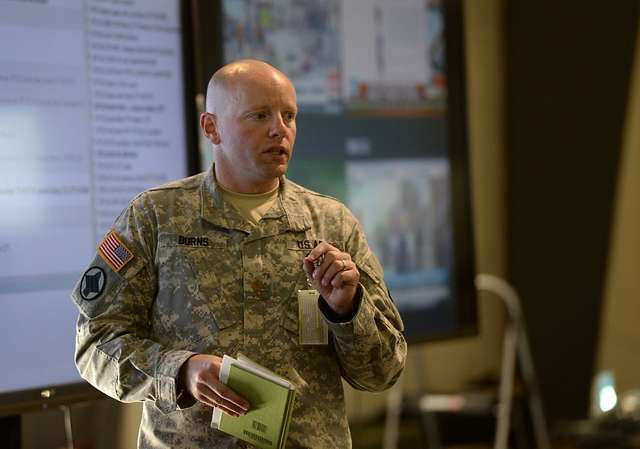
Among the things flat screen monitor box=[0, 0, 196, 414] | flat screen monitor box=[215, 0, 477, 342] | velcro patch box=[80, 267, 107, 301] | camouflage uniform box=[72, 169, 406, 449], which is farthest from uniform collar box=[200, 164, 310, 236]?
flat screen monitor box=[215, 0, 477, 342]

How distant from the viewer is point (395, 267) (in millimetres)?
3652

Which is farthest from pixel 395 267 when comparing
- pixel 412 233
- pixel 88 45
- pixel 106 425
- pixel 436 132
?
pixel 88 45

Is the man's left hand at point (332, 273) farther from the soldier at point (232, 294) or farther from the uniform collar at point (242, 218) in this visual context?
the uniform collar at point (242, 218)

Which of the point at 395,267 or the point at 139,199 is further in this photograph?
the point at 395,267

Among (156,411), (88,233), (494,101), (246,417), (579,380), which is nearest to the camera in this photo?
(246,417)

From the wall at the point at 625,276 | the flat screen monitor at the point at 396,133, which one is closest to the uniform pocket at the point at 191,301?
the flat screen monitor at the point at 396,133

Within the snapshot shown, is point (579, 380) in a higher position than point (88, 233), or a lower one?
lower

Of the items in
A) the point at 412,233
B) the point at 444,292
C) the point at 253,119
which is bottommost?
the point at 444,292

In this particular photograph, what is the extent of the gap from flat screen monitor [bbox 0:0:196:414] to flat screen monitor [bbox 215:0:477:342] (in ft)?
2.21

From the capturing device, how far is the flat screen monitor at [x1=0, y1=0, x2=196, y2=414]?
2311mm

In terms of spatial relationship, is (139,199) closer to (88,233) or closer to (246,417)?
(246,417)

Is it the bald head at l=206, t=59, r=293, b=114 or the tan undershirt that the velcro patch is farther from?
the bald head at l=206, t=59, r=293, b=114

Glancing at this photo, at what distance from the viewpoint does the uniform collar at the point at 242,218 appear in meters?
1.75

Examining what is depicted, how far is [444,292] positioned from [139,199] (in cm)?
216
